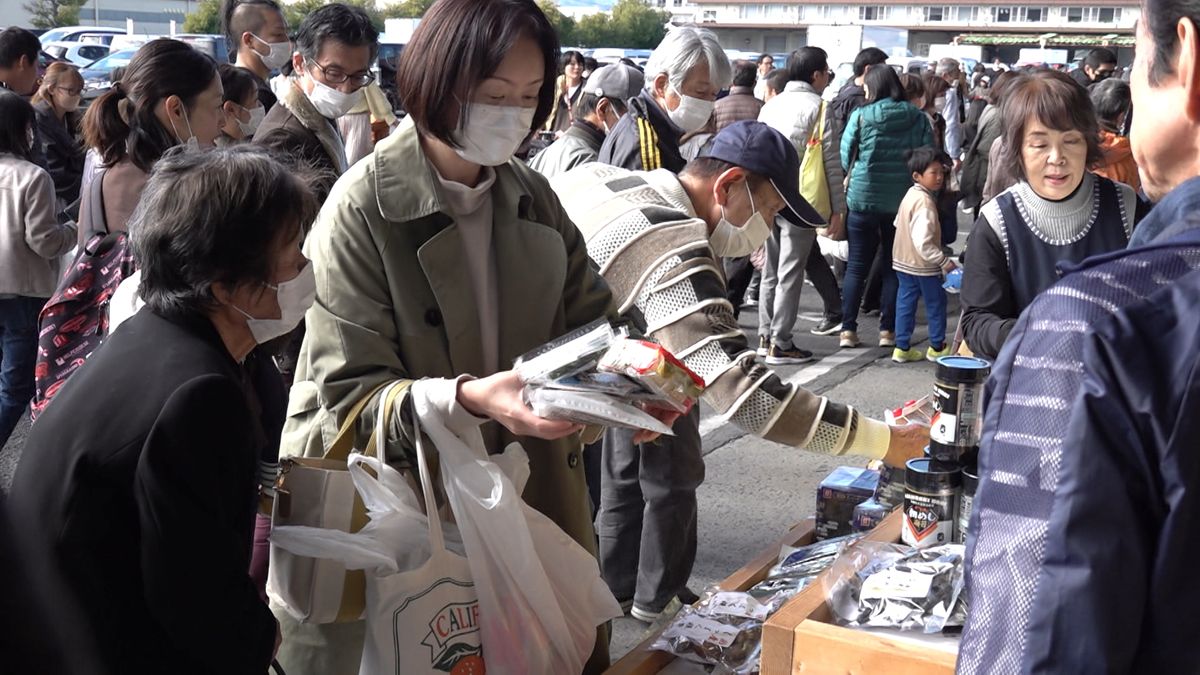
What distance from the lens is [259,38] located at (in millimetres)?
5645

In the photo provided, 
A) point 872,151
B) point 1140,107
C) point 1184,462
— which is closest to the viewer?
point 1184,462

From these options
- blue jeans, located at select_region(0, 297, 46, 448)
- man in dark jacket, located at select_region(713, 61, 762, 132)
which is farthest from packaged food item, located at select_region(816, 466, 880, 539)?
man in dark jacket, located at select_region(713, 61, 762, 132)

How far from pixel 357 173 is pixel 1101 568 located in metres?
1.55

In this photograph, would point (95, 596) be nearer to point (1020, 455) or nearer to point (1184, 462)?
point (1020, 455)

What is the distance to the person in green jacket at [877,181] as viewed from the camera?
8.14 meters

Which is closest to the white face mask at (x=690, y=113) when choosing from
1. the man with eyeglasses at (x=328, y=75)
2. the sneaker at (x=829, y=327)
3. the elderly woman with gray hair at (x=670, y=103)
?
the elderly woman with gray hair at (x=670, y=103)

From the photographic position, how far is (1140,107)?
119cm

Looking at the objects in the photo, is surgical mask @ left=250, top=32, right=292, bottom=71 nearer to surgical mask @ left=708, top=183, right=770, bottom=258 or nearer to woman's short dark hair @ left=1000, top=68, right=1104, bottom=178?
surgical mask @ left=708, top=183, right=770, bottom=258

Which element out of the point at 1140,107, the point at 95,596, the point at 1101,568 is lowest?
the point at 95,596

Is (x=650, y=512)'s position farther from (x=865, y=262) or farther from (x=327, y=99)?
(x=865, y=262)

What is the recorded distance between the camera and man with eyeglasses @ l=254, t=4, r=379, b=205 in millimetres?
4262

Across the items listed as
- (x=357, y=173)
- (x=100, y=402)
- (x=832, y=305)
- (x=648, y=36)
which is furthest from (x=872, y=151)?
(x=648, y=36)

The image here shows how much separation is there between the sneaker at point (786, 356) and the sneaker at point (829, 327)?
760 millimetres

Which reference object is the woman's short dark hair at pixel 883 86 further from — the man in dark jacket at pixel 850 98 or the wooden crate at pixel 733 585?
the wooden crate at pixel 733 585
